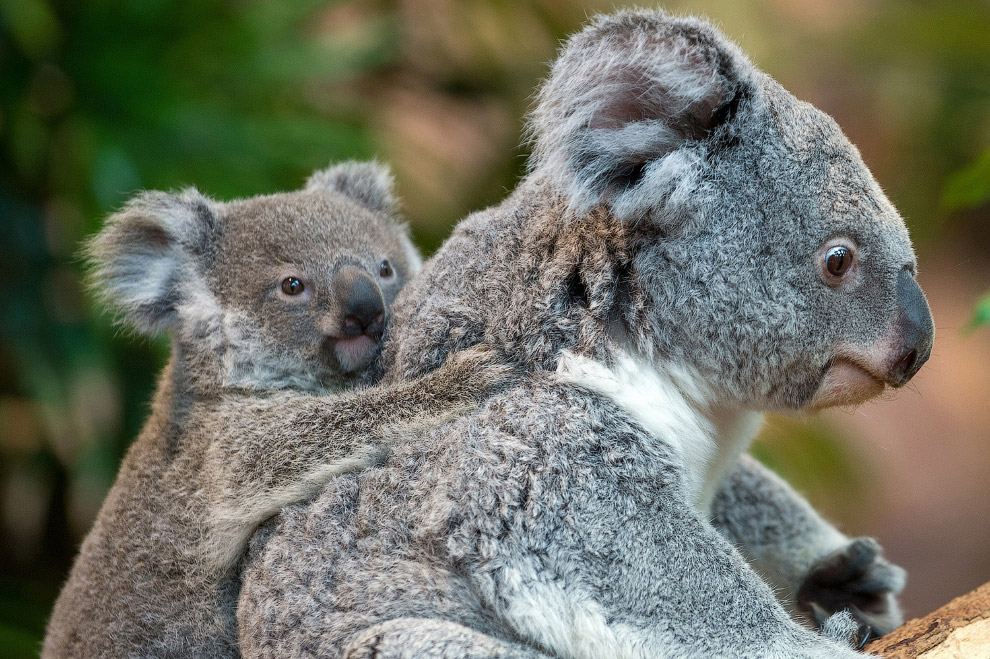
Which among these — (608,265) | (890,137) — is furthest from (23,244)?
(890,137)

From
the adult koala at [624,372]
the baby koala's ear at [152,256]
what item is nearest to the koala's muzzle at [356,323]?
the adult koala at [624,372]

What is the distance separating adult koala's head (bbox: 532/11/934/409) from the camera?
2.06 metres

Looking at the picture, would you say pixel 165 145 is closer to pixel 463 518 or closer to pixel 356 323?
pixel 356 323

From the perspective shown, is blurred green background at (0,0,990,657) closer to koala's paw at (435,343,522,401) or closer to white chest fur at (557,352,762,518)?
white chest fur at (557,352,762,518)

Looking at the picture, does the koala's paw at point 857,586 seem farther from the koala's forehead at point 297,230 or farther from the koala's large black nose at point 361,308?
the koala's forehead at point 297,230

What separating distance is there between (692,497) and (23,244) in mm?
3818

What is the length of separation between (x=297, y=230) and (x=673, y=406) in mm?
1431

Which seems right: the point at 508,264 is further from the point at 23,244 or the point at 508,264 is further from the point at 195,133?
the point at 23,244

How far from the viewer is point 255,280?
9.59 feet

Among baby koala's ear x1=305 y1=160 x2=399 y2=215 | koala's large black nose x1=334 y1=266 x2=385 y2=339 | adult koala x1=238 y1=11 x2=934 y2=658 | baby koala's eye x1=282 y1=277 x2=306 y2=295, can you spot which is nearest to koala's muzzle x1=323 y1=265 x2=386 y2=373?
koala's large black nose x1=334 y1=266 x2=385 y2=339

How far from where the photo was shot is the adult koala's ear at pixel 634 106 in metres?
2.00

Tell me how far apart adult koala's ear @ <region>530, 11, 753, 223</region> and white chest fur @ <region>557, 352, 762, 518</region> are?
0.34 meters

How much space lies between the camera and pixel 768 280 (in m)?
2.07

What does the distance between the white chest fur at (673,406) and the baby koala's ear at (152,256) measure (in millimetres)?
1514
